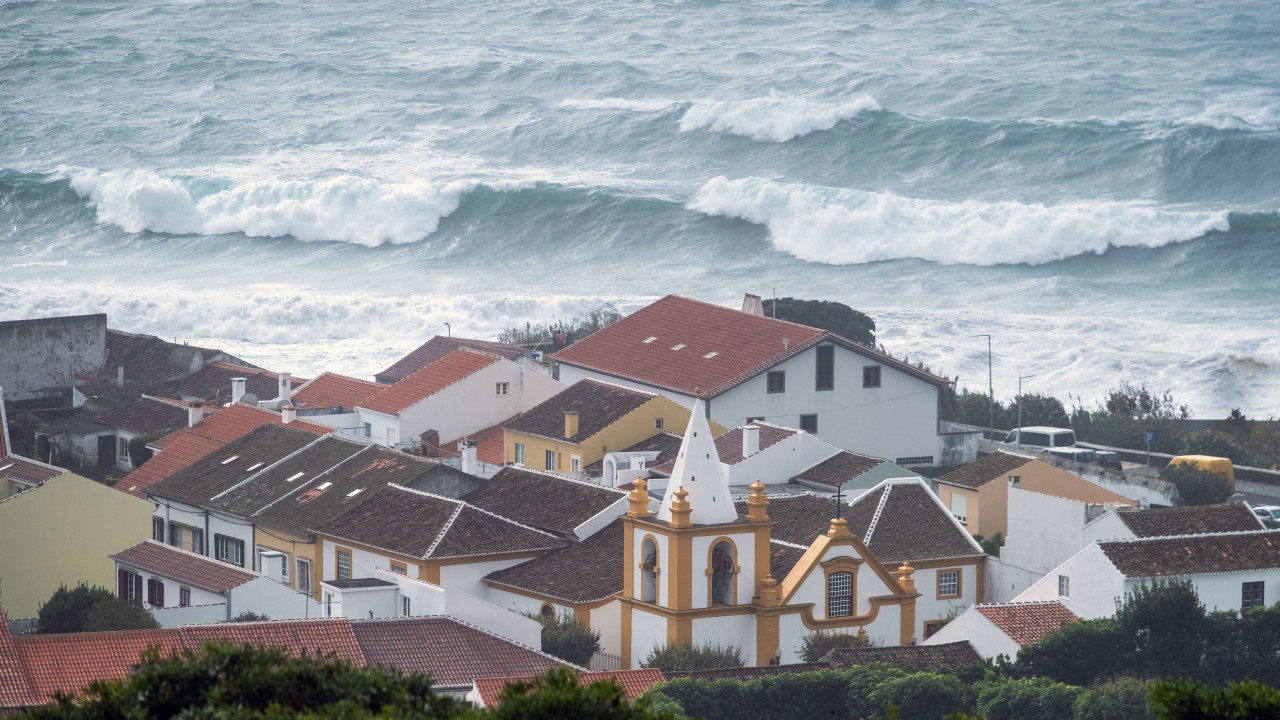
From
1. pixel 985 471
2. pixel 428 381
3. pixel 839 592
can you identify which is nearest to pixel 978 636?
pixel 839 592

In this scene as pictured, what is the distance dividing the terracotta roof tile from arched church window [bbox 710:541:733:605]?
12.0 feet

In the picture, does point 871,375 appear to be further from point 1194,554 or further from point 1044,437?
point 1194,554

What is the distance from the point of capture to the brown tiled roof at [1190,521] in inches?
1359

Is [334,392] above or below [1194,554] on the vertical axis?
above

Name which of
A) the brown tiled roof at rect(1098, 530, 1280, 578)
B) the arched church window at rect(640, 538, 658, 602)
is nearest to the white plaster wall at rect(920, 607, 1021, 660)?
the brown tiled roof at rect(1098, 530, 1280, 578)

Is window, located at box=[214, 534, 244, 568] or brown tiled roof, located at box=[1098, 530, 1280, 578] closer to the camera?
brown tiled roof, located at box=[1098, 530, 1280, 578]

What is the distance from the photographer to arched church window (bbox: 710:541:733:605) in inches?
1259

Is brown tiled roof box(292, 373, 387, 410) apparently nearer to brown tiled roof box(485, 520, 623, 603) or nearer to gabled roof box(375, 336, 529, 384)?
gabled roof box(375, 336, 529, 384)

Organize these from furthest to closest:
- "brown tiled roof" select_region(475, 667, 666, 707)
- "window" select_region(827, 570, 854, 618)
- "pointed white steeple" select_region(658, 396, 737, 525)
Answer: "window" select_region(827, 570, 854, 618) → "pointed white steeple" select_region(658, 396, 737, 525) → "brown tiled roof" select_region(475, 667, 666, 707)

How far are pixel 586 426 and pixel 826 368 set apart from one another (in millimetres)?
6533

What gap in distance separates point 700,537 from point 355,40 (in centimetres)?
7786

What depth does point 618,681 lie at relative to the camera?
85.8 ft

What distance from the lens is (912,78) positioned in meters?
95.8

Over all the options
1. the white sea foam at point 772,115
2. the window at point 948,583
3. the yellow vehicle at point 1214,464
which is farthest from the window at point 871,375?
the white sea foam at point 772,115
